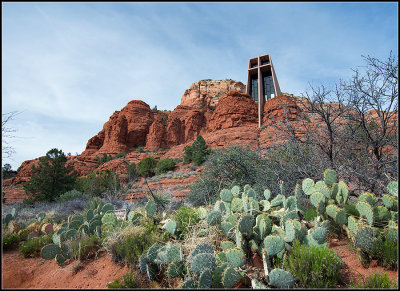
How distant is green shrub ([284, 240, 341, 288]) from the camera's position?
2.36 metres

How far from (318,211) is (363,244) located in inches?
37.7

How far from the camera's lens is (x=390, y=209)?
10.8ft

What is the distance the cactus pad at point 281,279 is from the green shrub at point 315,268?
8.0 inches

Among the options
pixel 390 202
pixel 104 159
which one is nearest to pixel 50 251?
pixel 390 202

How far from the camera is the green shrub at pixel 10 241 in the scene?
15.6ft

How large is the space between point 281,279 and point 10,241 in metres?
5.58

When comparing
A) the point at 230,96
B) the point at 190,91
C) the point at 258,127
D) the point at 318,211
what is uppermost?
the point at 190,91

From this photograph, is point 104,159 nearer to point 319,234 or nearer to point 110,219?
point 110,219

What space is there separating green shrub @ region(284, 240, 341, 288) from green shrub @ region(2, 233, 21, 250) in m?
5.58

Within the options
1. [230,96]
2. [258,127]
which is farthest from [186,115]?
[258,127]

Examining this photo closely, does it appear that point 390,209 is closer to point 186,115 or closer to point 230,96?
point 230,96

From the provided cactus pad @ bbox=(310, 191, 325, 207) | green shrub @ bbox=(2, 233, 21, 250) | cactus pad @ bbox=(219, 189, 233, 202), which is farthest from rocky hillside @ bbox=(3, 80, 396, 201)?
cactus pad @ bbox=(310, 191, 325, 207)

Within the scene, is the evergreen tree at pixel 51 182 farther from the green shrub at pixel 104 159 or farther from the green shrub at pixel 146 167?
the green shrub at pixel 104 159

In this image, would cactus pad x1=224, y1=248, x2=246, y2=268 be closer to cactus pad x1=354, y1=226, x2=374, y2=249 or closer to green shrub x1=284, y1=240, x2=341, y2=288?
green shrub x1=284, y1=240, x2=341, y2=288
